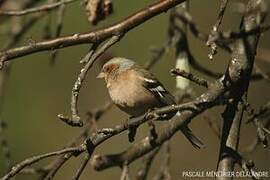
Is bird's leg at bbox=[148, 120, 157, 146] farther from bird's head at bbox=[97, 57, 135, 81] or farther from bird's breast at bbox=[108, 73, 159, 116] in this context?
bird's head at bbox=[97, 57, 135, 81]

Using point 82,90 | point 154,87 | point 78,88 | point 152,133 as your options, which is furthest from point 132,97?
point 82,90

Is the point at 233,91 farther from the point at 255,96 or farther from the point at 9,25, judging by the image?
the point at 255,96

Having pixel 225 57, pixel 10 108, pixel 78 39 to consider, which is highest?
pixel 10 108

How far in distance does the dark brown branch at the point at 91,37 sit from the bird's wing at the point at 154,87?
1.48 m

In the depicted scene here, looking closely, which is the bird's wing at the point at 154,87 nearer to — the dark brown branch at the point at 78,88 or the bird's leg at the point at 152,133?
the dark brown branch at the point at 78,88

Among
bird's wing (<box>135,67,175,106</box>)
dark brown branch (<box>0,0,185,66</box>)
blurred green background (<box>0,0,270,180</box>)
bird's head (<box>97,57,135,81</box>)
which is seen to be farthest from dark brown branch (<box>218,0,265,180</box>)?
blurred green background (<box>0,0,270,180</box>)

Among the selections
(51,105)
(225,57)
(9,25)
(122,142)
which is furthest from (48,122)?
(9,25)

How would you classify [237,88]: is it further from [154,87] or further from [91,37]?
[154,87]

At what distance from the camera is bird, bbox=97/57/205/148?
4.91m

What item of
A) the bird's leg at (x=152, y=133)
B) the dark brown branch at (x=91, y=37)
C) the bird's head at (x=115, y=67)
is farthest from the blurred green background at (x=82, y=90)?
the bird's leg at (x=152, y=133)

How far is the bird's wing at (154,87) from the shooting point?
4.93m

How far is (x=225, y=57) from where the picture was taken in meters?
8.18

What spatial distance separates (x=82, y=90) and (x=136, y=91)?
343 centimetres

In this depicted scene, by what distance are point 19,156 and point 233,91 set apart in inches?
218
